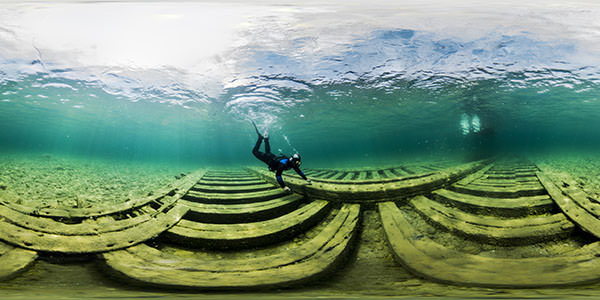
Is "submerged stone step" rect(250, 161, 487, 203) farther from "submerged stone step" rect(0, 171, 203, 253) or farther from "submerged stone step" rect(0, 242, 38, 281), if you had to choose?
"submerged stone step" rect(0, 242, 38, 281)

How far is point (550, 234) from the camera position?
1548 millimetres

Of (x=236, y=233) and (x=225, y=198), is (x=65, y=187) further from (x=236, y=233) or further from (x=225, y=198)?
(x=236, y=233)

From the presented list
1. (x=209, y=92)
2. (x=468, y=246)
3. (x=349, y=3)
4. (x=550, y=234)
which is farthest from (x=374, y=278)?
(x=209, y=92)

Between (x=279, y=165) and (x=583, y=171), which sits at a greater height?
(x=279, y=165)

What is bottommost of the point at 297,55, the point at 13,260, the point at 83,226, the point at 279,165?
the point at 13,260

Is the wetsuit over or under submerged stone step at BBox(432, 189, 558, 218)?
over

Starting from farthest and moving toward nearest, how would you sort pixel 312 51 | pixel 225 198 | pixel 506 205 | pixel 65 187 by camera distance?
pixel 312 51
pixel 65 187
pixel 225 198
pixel 506 205

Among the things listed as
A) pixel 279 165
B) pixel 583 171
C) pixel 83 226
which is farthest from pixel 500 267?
pixel 583 171

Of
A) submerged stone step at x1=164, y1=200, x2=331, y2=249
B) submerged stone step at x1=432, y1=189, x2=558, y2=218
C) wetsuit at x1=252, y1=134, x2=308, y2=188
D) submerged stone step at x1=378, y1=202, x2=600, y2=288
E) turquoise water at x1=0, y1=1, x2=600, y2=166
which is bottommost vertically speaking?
submerged stone step at x1=378, y1=202, x2=600, y2=288

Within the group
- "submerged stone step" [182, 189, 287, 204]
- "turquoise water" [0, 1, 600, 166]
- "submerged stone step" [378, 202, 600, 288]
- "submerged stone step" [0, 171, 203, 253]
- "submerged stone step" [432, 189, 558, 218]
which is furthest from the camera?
"turquoise water" [0, 1, 600, 166]

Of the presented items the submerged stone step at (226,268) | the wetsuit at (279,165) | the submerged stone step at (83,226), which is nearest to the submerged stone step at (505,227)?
the submerged stone step at (226,268)

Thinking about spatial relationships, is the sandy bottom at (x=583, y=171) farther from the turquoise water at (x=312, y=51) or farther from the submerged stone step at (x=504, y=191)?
the turquoise water at (x=312, y=51)

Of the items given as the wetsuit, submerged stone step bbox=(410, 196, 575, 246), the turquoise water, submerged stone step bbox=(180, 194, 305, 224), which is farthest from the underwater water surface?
the wetsuit

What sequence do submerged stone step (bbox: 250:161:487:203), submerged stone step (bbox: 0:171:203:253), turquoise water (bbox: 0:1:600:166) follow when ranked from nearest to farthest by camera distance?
submerged stone step (bbox: 0:171:203:253) → submerged stone step (bbox: 250:161:487:203) → turquoise water (bbox: 0:1:600:166)
